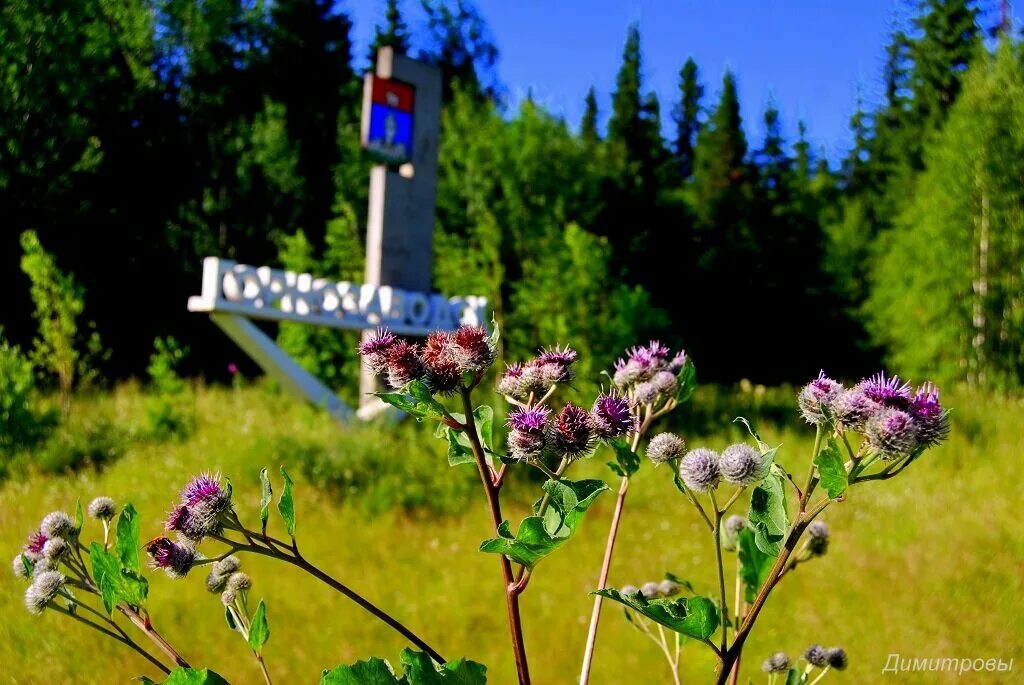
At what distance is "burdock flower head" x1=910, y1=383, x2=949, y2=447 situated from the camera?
0.82 m

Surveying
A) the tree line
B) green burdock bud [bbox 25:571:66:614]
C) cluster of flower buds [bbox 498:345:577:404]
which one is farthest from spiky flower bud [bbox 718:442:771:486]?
the tree line

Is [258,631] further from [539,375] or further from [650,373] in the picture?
[650,373]

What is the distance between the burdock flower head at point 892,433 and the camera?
790 mm

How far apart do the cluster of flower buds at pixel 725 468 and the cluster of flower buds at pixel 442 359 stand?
32cm

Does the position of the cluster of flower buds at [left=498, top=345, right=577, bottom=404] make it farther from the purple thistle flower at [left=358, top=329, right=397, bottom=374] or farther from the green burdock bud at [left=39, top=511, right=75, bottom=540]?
the green burdock bud at [left=39, top=511, right=75, bottom=540]

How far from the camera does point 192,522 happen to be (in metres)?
0.82

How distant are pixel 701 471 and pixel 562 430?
0.25 meters

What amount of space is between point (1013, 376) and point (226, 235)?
1072 centimetres

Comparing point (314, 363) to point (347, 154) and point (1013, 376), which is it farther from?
point (1013, 376)

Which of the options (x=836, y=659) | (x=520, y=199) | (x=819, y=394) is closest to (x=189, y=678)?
(x=819, y=394)

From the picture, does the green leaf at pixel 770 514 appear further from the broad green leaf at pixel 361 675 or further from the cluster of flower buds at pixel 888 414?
the broad green leaf at pixel 361 675

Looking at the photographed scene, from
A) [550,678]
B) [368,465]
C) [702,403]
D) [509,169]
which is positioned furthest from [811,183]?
[550,678]

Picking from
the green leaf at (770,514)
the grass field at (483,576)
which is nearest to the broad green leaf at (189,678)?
the green leaf at (770,514)

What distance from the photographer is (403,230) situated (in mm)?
6164
